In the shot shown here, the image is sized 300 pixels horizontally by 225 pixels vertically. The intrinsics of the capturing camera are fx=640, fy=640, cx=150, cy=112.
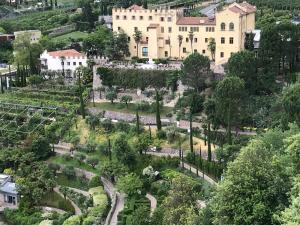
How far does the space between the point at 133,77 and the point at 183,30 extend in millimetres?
7409

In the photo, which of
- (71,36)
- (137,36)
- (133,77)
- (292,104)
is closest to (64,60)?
(137,36)

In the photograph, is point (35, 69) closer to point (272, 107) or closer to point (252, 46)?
point (252, 46)

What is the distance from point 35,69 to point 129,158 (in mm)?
23910

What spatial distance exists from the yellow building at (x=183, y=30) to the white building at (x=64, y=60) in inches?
196

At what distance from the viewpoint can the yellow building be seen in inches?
2355

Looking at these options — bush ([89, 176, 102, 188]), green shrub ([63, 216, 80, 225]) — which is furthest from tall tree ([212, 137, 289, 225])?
bush ([89, 176, 102, 188])

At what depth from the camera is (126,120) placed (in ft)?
186

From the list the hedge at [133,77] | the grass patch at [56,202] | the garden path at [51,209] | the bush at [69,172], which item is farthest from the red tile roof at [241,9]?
the garden path at [51,209]

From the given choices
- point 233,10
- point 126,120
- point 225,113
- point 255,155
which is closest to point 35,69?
point 126,120

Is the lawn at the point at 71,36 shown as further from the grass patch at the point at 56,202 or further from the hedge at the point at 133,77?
the grass patch at the point at 56,202

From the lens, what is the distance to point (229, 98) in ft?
160

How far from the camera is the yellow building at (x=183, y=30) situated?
5981cm

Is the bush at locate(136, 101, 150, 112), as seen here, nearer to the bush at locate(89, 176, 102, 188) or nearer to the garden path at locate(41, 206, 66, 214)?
the bush at locate(89, 176, 102, 188)

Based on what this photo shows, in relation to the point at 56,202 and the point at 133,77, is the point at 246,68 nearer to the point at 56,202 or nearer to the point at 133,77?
the point at 133,77
